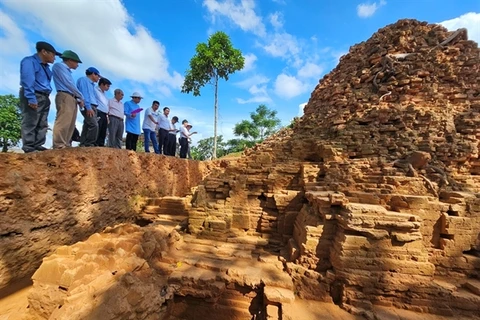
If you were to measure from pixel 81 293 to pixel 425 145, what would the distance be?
8.85m

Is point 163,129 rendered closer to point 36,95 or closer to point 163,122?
point 163,122

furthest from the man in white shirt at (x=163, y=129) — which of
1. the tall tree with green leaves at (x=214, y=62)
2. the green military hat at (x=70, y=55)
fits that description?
the tall tree with green leaves at (x=214, y=62)

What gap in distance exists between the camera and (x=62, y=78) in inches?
152

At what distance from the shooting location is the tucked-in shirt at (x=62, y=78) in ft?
12.6

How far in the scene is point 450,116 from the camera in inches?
253

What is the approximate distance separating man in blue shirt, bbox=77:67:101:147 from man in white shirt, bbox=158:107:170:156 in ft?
11.0

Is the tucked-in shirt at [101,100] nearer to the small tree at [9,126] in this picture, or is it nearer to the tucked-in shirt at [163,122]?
the tucked-in shirt at [163,122]

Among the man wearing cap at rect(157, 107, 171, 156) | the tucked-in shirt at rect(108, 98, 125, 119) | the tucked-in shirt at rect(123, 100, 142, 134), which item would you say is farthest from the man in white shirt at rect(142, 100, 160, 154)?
the tucked-in shirt at rect(108, 98, 125, 119)

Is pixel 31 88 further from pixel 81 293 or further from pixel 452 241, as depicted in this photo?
pixel 452 241

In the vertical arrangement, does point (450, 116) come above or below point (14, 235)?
above

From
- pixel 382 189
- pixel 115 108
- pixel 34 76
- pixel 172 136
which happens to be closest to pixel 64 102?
pixel 34 76

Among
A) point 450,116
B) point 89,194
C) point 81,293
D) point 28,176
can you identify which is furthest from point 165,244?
point 450,116

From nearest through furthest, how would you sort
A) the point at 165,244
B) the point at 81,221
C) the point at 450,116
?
1. the point at 81,221
2. the point at 165,244
3. the point at 450,116

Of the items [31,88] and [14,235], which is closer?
[14,235]
